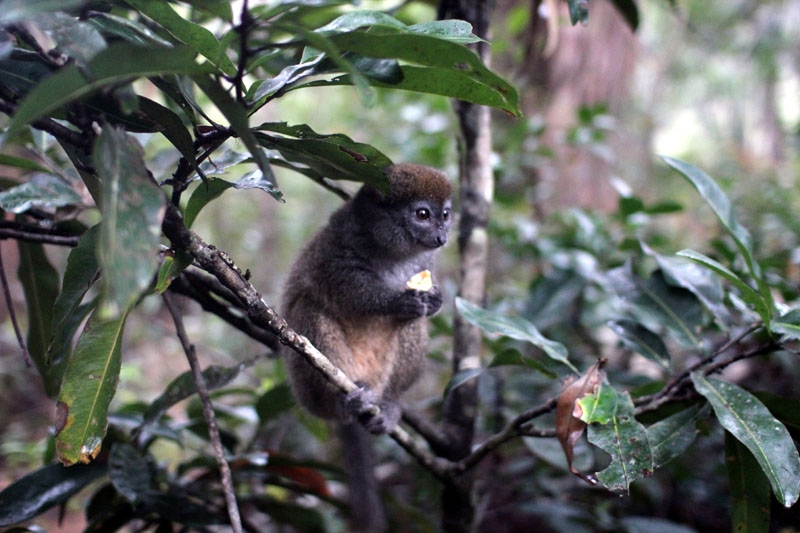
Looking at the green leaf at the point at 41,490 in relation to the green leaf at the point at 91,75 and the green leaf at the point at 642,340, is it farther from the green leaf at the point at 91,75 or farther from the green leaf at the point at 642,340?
the green leaf at the point at 642,340

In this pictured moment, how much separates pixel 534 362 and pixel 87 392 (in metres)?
1.53

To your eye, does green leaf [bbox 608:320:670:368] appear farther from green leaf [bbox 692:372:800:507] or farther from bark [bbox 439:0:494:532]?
bark [bbox 439:0:494:532]

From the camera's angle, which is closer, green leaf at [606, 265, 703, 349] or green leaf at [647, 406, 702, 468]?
green leaf at [647, 406, 702, 468]

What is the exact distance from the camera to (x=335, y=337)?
117 inches

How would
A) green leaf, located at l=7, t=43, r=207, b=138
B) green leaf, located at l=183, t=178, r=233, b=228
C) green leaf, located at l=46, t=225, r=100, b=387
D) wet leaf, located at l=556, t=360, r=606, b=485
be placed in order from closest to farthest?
green leaf, located at l=7, t=43, r=207, b=138 → green leaf, located at l=46, t=225, r=100, b=387 → green leaf, located at l=183, t=178, r=233, b=228 → wet leaf, located at l=556, t=360, r=606, b=485

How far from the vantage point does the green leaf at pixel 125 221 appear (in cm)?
107

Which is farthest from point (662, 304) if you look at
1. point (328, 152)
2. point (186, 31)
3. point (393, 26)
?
point (186, 31)

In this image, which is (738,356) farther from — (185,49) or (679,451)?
(185,49)

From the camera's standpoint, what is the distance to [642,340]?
8.64 ft

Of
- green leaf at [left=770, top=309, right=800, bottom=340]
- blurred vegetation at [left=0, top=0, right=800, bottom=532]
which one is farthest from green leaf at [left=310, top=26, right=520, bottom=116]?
green leaf at [left=770, top=309, right=800, bottom=340]

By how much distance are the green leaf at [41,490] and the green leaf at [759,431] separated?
2.35 m

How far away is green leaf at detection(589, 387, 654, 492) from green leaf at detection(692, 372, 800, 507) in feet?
0.85

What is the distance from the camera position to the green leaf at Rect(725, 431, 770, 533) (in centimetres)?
202

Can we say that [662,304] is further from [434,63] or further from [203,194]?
[203,194]
